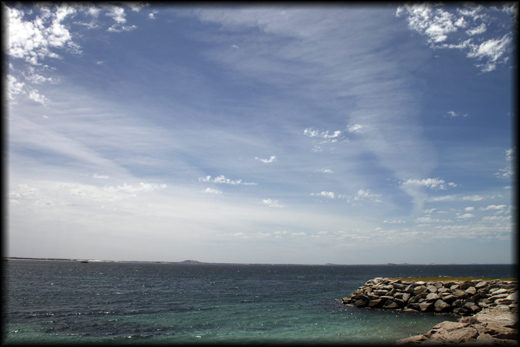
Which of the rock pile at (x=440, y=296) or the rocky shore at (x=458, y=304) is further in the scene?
the rock pile at (x=440, y=296)

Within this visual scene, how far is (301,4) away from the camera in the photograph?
303 inches

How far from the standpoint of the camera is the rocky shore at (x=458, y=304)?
16300mm

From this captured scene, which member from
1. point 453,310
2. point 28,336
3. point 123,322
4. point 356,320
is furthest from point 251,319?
point 453,310

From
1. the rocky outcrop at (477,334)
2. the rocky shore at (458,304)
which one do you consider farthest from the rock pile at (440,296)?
the rocky outcrop at (477,334)

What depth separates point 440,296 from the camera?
30891 mm

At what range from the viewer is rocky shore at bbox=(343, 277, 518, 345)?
1630cm

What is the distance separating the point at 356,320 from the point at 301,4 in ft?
89.2

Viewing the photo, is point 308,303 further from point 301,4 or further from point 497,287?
point 301,4

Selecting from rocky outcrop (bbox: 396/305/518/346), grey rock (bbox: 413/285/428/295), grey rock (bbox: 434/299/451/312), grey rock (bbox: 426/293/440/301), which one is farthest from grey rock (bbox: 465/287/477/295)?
rocky outcrop (bbox: 396/305/518/346)

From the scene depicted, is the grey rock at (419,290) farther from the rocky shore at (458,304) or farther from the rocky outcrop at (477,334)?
the rocky outcrop at (477,334)

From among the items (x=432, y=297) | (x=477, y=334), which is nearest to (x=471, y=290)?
(x=432, y=297)

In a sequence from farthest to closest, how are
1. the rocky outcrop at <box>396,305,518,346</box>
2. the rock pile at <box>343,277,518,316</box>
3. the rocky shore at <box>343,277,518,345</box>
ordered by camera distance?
the rock pile at <box>343,277,518,316</box>, the rocky shore at <box>343,277,518,345</box>, the rocky outcrop at <box>396,305,518,346</box>

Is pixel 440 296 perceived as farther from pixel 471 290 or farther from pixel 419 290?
pixel 471 290

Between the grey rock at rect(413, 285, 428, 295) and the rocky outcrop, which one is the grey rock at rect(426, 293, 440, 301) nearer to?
the grey rock at rect(413, 285, 428, 295)
